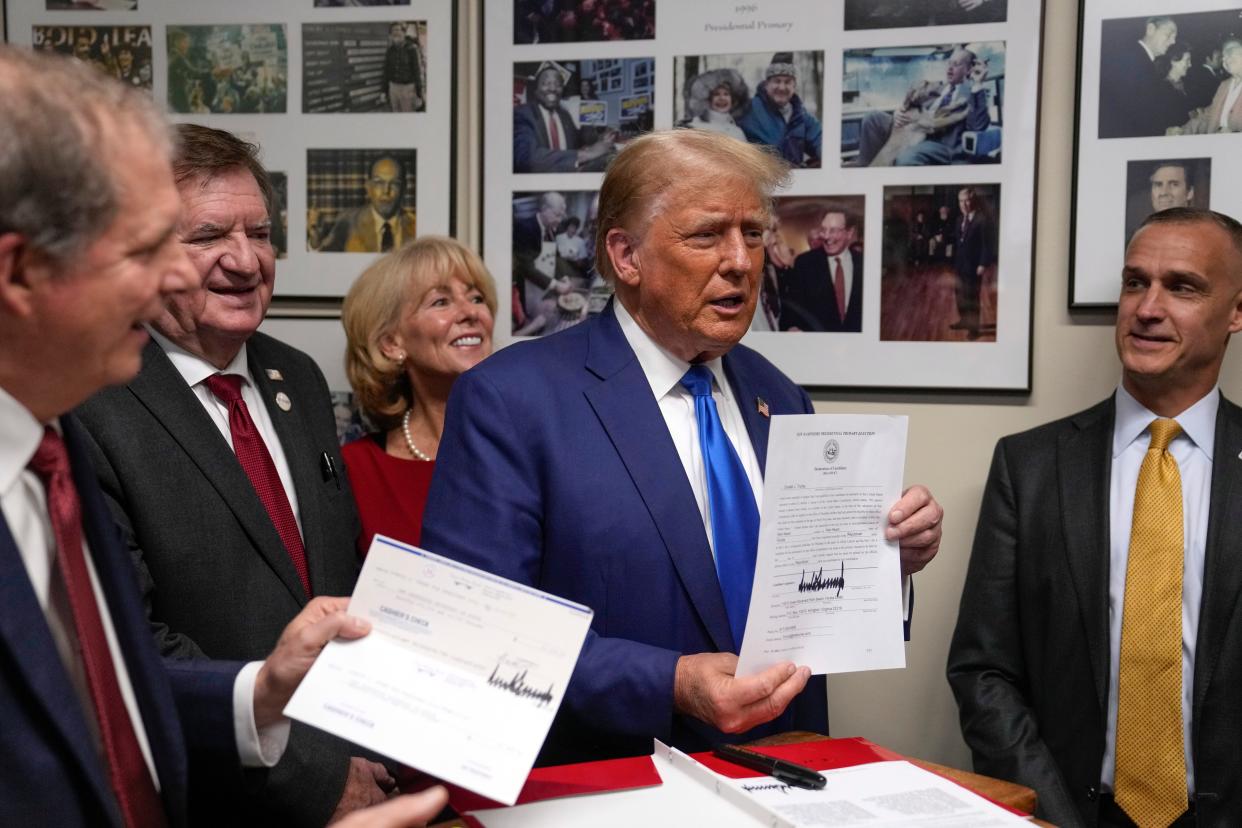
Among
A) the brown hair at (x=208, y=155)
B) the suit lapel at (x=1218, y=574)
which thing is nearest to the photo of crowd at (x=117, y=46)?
the brown hair at (x=208, y=155)

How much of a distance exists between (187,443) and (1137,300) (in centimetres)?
213

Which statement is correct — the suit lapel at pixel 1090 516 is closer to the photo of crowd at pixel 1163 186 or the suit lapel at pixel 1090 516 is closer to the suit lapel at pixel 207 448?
the photo of crowd at pixel 1163 186

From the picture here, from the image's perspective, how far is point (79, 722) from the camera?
3.82ft

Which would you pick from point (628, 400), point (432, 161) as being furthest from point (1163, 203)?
point (432, 161)

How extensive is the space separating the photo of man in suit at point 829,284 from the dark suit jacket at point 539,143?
2.34ft

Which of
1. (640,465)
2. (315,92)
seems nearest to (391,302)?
(315,92)

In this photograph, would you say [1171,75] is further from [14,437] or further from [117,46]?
[117,46]

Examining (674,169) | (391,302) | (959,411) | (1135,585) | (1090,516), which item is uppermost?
(674,169)

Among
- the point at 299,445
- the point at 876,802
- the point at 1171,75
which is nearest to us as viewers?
the point at 876,802

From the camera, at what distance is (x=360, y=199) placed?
332 centimetres

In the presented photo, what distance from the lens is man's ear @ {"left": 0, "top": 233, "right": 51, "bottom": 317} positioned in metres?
1.08

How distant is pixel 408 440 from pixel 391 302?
Answer: 38 centimetres

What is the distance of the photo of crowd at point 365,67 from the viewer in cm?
325

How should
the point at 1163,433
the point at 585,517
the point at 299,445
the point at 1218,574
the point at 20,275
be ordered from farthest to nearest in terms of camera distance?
1. the point at 1163,433
2. the point at 1218,574
3. the point at 299,445
4. the point at 585,517
5. the point at 20,275
